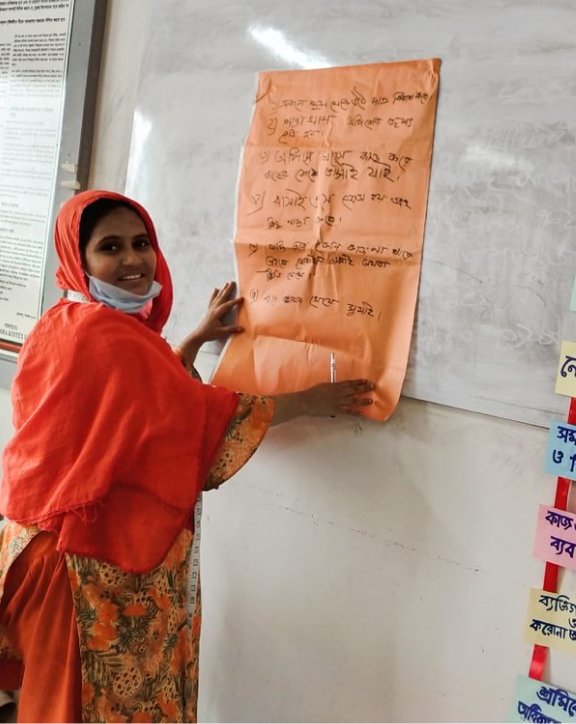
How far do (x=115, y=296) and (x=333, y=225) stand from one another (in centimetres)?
43

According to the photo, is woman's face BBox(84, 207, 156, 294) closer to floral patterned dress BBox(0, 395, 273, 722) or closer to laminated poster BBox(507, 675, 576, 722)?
floral patterned dress BBox(0, 395, 273, 722)

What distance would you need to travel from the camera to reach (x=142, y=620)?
3.48 ft

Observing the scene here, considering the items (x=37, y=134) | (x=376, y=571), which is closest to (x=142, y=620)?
(x=376, y=571)

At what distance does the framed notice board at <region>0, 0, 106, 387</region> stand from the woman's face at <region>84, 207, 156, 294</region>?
528mm

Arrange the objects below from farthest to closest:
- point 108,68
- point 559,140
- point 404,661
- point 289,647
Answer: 1. point 108,68
2. point 289,647
3. point 404,661
4. point 559,140

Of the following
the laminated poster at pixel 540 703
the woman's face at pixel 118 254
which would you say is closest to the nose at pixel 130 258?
the woman's face at pixel 118 254

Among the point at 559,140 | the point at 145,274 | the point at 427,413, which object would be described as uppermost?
the point at 559,140

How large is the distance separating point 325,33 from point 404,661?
120 cm

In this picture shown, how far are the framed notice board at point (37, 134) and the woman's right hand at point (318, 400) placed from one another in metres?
0.84

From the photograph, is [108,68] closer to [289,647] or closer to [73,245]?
[73,245]

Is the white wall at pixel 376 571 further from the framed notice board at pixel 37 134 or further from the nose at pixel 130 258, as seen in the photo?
the framed notice board at pixel 37 134

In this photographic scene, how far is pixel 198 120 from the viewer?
138cm

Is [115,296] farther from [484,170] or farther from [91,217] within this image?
[484,170]

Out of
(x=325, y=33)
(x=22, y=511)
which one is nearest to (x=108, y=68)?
(x=325, y=33)
